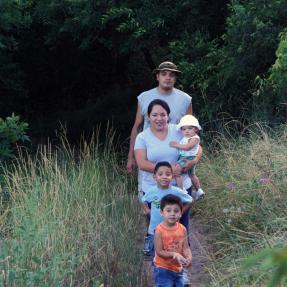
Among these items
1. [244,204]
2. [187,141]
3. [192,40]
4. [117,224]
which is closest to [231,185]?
[244,204]

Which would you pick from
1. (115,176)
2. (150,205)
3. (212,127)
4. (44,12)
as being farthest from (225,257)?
(44,12)

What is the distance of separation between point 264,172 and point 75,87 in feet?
40.3

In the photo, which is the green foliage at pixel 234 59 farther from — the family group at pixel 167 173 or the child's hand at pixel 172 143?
the child's hand at pixel 172 143

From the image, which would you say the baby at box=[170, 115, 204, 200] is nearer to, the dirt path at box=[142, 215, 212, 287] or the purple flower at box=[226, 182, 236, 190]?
the dirt path at box=[142, 215, 212, 287]

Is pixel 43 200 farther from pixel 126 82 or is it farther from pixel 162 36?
pixel 126 82

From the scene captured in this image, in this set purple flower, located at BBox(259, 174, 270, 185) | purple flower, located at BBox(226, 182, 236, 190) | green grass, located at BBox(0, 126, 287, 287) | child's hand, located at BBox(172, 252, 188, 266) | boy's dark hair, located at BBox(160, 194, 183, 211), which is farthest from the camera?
purple flower, located at BBox(226, 182, 236, 190)

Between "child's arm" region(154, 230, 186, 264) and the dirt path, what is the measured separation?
0.89m

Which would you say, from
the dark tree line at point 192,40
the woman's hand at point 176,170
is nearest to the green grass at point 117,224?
the woman's hand at point 176,170

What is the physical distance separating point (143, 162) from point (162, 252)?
923 mm

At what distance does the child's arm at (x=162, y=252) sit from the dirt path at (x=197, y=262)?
888 millimetres

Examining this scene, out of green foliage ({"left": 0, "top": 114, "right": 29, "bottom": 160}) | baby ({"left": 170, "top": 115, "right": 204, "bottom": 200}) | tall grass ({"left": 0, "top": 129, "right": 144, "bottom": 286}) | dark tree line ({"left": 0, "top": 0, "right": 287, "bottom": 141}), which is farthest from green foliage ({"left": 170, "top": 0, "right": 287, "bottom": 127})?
baby ({"left": 170, "top": 115, "right": 204, "bottom": 200})

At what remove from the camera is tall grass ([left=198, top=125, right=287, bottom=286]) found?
18.2 feet

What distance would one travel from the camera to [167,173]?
16.9ft

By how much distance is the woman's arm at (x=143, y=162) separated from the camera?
216 inches
